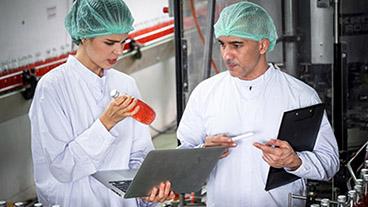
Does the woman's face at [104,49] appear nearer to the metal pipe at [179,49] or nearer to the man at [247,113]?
the man at [247,113]

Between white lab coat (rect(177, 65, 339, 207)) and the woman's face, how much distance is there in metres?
0.37

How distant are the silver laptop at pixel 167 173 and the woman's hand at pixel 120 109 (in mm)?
214

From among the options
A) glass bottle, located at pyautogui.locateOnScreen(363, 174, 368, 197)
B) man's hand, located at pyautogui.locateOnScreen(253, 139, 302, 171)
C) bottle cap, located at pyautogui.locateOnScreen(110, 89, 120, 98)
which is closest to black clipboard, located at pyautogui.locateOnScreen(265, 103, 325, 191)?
man's hand, located at pyautogui.locateOnScreen(253, 139, 302, 171)

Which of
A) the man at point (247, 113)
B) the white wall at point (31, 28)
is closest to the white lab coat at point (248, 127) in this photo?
Result: the man at point (247, 113)

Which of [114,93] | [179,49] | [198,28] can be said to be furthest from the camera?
[198,28]

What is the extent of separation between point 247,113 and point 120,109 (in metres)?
0.52

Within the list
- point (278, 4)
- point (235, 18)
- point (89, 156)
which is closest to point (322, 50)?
point (278, 4)

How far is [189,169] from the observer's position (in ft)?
8.79

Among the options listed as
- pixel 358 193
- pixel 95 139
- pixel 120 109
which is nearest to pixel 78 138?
pixel 95 139

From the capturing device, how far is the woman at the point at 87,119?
275 cm

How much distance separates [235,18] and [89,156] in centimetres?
75

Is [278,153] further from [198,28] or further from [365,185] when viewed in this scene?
[198,28]

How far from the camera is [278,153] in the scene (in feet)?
8.78

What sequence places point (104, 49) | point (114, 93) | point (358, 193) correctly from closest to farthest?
1. point (358, 193)
2. point (114, 93)
3. point (104, 49)
